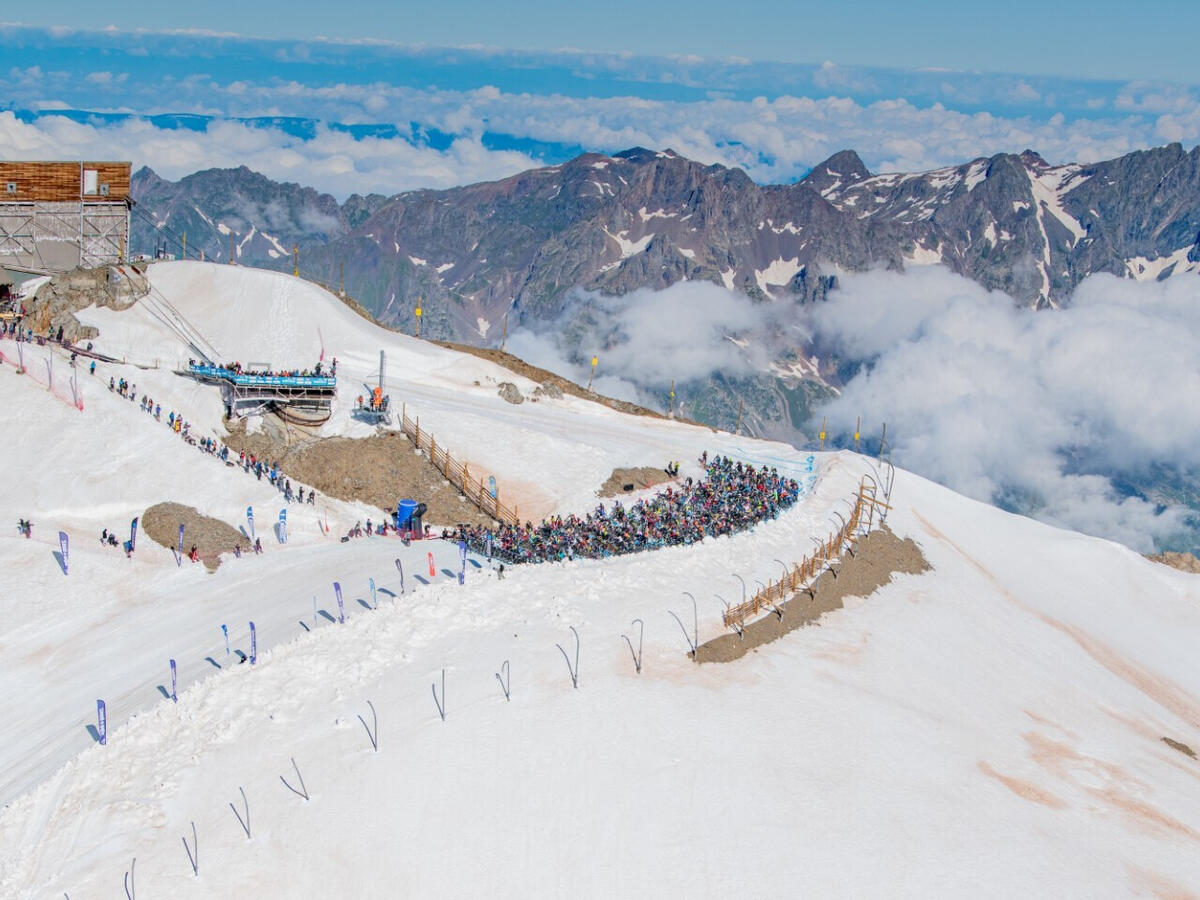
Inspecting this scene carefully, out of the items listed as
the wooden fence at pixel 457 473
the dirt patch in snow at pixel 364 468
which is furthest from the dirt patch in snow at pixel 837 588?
the dirt patch in snow at pixel 364 468

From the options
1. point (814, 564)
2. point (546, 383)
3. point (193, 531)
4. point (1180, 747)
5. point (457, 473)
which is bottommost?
point (1180, 747)

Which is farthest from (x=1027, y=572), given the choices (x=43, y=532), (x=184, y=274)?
(x=184, y=274)

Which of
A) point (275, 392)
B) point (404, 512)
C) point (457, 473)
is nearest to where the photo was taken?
point (404, 512)

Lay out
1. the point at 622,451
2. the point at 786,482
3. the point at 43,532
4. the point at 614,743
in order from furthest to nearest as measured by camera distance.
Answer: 1. the point at 622,451
2. the point at 786,482
3. the point at 43,532
4. the point at 614,743

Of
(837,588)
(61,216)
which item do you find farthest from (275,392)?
(837,588)

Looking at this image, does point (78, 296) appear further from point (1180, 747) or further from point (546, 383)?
point (1180, 747)

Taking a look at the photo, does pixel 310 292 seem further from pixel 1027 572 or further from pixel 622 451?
pixel 1027 572

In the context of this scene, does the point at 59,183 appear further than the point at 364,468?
Yes
